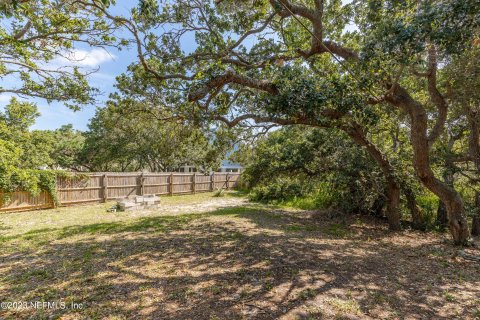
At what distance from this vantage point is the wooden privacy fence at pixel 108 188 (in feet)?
30.0

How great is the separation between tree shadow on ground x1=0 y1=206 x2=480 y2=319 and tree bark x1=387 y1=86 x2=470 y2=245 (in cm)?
57

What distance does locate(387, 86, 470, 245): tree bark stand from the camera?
191 inches

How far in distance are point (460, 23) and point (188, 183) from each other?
14.8 meters

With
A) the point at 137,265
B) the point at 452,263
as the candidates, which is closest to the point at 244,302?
the point at 137,265

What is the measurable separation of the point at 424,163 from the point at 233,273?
445cm

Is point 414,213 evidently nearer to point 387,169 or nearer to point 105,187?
point 387,169

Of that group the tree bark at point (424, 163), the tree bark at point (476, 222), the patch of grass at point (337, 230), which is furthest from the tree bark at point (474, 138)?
the patch of grass at point (337, 230)

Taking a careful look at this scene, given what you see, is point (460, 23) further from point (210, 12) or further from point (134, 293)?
point (134, 293)

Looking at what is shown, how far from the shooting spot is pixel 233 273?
11.8 feet

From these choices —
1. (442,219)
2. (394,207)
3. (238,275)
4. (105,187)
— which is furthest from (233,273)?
(105,187)

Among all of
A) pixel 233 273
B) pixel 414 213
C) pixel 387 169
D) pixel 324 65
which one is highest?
pixel 324 65

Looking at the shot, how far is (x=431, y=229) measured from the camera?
22.7 ft

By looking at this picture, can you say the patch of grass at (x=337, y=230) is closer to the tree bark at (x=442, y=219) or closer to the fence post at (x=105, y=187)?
the tree bark at (x=442, y=219)

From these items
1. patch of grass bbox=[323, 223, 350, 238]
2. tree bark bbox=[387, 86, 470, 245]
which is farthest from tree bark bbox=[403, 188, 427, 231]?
patch of grass bbox=[323, 223, 350, 238]
